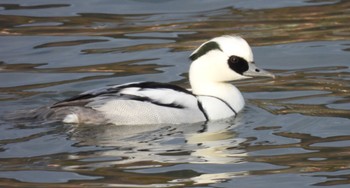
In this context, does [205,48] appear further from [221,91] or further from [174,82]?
[174,82]

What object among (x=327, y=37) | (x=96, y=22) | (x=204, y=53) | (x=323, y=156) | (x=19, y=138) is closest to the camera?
(x=323, y=156)

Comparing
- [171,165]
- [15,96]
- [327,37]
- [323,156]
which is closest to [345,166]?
[323,156]

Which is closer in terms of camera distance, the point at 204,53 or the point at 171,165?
the point at 171,165

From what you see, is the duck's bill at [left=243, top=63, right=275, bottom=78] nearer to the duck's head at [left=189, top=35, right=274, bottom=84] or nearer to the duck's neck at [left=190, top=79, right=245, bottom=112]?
the duck's head at [left=189, top=35, right=274, bottom=84]

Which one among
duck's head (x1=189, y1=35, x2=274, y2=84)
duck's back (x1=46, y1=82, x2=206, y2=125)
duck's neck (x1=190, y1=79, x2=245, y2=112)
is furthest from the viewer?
duck's neck (x1=190, y1=79, x2=245, y2=112)

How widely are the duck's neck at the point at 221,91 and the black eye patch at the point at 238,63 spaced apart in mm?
283

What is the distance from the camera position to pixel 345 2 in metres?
16.8

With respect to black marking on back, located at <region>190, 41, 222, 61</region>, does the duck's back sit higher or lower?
lower

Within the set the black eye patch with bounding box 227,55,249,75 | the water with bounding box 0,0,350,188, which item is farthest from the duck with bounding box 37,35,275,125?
the water with bounding box 0,0,350,188

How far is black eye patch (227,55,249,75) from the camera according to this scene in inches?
466

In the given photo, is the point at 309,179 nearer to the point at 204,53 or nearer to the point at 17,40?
the point at 204,53

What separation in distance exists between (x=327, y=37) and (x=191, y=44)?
1681 mm

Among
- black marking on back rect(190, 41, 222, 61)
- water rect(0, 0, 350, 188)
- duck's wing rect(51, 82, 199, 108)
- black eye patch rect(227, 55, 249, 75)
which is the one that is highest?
black marking on back rect(190, 41, 222, 61)

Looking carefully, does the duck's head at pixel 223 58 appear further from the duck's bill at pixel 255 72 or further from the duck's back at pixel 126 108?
the duck's back at pixel 126 108
